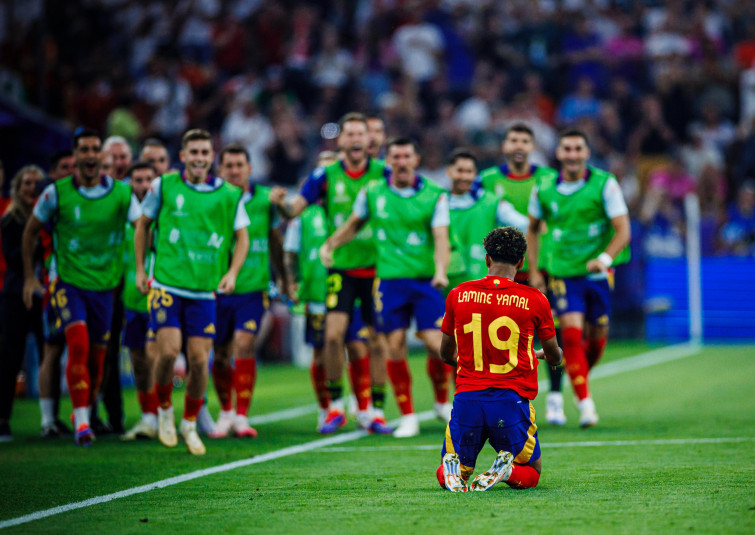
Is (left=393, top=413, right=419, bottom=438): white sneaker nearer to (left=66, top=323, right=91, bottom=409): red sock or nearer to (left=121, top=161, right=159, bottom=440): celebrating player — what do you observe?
(left=121, top=161, right=159, bottom=440): celebrating player

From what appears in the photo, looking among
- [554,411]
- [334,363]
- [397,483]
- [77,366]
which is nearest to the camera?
[397,483]

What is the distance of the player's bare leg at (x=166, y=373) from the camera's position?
27.1ft

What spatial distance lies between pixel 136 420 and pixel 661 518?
22.2 ft

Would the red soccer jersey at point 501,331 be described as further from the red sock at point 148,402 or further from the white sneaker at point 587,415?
the red sock at point 148,402

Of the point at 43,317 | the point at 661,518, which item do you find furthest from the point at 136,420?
the point at 661,518

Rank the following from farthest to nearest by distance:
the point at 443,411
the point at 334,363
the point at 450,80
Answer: the point at 450,80 < the point at 443,411 < the point at 334,363

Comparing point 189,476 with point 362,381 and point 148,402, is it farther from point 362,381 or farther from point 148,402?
point 362,381

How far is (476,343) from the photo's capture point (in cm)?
634

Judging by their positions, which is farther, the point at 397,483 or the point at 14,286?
the point at 14,286

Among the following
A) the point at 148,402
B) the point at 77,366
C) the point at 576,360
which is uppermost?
the point at 77,366

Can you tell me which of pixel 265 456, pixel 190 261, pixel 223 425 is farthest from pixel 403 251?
pixel 265 456

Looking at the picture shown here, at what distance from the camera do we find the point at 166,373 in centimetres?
849

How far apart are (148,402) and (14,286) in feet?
5.38

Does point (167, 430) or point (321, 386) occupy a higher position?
point (321, 386)
